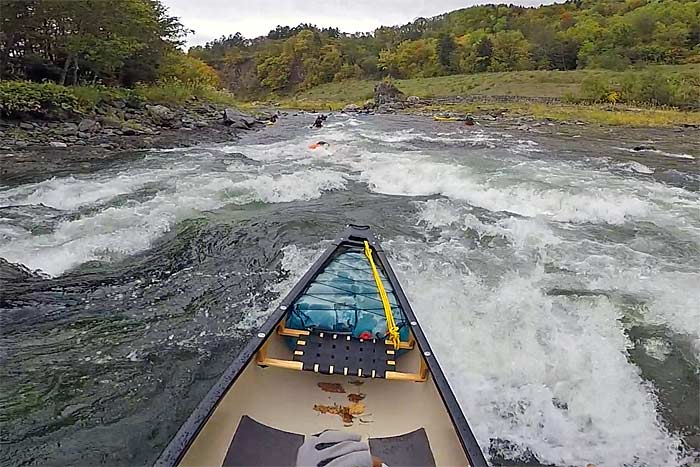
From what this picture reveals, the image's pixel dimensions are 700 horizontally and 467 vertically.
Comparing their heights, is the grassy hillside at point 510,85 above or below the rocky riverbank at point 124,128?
above

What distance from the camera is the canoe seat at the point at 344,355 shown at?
324 cm

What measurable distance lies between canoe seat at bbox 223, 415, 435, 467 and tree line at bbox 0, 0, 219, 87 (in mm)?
19162

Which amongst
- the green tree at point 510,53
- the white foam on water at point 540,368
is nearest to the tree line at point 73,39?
the white foam on water at point 540,368

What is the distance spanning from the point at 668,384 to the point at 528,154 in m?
11.5

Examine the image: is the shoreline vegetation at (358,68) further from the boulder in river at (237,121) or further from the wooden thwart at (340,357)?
the wooden thwart at (340,357)

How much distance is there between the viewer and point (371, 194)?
1007cm

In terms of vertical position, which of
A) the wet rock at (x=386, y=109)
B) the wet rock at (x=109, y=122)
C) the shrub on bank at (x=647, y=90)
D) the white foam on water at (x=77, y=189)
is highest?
the shrub on bank at (x=647, y=90)

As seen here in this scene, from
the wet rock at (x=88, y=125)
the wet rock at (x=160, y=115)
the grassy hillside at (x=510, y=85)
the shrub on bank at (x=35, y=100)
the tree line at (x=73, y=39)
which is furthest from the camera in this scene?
the grassy hillside at (x=510, y=85)

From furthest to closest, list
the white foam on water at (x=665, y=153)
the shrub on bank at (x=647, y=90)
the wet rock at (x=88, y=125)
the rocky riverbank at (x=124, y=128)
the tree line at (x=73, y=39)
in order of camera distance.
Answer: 1. the shrub on bank at (x=647, y=90)
2. the tree line at (x=73, y=39)
3. the wet rock at (x=88, y=125)
4. the white foam on water at (x=665, y=153)
5. the rocky riverbank at (x=124, y=128)

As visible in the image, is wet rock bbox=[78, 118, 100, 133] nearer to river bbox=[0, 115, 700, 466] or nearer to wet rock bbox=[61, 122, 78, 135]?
wet rock bbox=[61, 122, 78, 135]

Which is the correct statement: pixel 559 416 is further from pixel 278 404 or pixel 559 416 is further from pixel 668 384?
pixel 278 404

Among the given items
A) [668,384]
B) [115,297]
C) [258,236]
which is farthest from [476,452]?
[258,236]

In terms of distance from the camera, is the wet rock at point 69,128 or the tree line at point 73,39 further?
the tree line at point 73,39

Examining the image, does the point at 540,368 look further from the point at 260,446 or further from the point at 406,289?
the point at 260,446
